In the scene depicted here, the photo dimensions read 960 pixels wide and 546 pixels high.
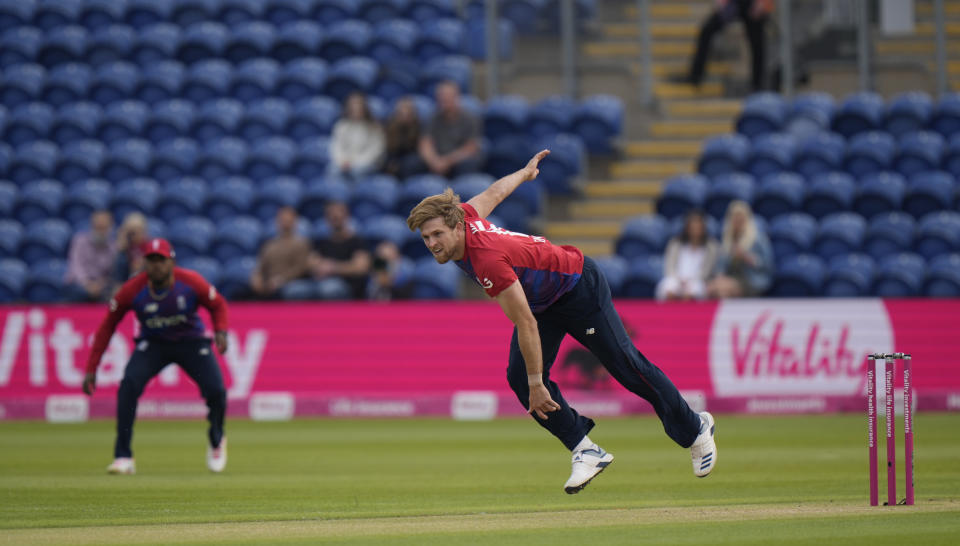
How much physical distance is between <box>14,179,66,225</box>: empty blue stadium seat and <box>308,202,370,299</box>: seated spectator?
5.30m

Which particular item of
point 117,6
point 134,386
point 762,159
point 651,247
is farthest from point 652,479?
point 117,6

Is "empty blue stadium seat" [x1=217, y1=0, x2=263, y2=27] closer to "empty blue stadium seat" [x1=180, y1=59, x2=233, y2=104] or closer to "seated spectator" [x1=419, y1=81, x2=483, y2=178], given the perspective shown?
"empty blue stadium seat" [x1=180, y1=59, x2=233, y2=104]

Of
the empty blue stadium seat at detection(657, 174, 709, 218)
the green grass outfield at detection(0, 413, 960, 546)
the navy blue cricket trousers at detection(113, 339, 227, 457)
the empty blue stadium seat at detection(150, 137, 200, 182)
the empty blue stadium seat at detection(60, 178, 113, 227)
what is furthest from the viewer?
the empty blue stadium seat at detection(150, 137, 200, 182)

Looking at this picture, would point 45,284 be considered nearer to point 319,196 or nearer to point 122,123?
point 122,123

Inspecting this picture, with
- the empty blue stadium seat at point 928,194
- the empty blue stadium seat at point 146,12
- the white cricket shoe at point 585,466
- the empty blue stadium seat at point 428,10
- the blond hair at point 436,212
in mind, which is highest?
the empty blue stadium seat at point 146,12

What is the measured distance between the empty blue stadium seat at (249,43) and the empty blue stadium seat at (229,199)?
141 inches

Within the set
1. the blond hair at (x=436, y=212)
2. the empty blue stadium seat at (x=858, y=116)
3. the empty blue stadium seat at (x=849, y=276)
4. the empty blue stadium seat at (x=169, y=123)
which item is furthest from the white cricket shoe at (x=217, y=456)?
the empty blue stadium seat at (x=858, y=116)

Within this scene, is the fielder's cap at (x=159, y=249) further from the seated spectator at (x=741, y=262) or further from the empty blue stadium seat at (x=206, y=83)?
the empty blue stadium seat at (x=206, y=83)

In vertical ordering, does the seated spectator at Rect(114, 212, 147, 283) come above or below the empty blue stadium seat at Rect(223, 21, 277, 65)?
below

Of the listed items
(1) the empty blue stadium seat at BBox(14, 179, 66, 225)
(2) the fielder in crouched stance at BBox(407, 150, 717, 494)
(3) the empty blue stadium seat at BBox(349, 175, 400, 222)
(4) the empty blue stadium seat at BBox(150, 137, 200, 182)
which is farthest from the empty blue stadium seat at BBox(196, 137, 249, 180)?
(2) the fielder in crouched stance at BBox(407, 150, 717, 494)

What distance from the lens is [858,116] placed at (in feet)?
62.6

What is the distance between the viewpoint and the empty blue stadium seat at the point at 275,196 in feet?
62.4

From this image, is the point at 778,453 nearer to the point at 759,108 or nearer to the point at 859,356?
the point at 859,356

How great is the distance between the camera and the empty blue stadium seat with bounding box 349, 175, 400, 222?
1850 cm
